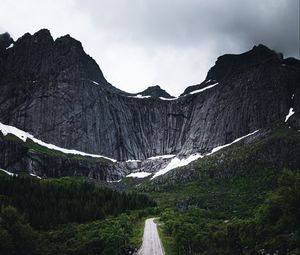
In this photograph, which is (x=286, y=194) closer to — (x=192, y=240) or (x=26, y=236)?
(x=192, y=240)

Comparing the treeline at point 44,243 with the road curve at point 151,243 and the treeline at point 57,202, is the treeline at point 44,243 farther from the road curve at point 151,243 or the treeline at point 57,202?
the treeline at point 57,202

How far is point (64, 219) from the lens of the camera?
6201 inches

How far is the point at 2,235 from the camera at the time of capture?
295 feet

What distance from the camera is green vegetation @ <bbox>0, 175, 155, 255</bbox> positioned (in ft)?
316

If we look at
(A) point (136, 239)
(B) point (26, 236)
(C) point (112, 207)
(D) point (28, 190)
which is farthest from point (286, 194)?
(D) point (28, 190)

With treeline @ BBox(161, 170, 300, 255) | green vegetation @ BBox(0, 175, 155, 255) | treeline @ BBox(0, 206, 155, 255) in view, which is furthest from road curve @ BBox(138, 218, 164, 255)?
treeline @ BBox(161, 170, 300, 255)

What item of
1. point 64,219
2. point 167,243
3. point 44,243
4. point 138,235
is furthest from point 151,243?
point 64,219

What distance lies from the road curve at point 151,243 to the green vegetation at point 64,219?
237cm

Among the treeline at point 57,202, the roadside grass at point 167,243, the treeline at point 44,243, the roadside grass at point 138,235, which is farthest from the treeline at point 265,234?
the treeline at point 57,202

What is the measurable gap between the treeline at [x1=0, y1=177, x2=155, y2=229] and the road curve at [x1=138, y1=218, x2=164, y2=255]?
3258cm

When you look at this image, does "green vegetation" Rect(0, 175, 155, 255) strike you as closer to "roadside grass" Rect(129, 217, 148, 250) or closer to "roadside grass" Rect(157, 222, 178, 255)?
"roadside grass" Rect(129, 217, 148, 250)

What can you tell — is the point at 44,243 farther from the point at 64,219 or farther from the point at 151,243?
the point at 64,219

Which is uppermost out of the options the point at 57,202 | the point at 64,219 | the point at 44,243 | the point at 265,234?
the point at 57,202

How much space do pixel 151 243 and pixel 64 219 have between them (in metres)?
56.3
